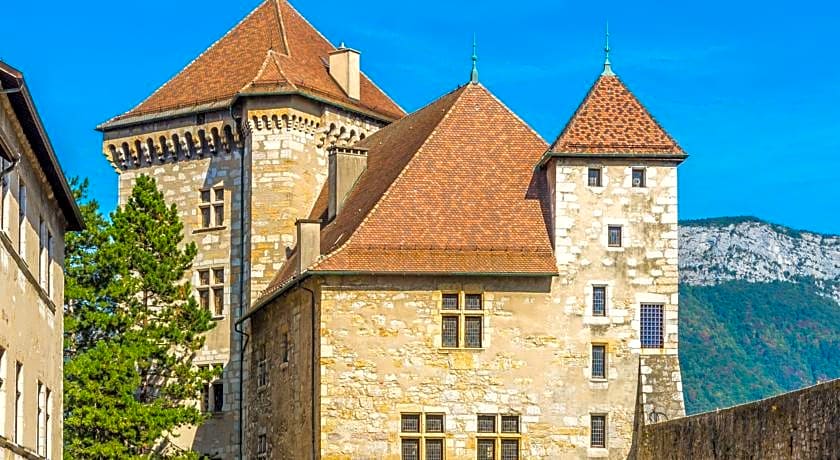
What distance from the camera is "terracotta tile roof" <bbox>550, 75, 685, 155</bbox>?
44.3 m

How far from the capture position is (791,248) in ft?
520

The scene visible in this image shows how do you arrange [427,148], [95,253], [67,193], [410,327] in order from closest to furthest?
[67,193] < [410,327] < [427,148] < [95,253]

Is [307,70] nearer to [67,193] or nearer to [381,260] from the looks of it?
[381,260]

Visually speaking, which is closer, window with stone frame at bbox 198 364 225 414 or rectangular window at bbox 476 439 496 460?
rectangular window at bbox 476 439 496 460

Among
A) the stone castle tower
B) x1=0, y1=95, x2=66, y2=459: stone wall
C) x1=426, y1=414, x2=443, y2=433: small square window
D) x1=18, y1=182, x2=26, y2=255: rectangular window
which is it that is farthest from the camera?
the stone castle tower

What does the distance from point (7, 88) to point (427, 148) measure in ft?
70.8

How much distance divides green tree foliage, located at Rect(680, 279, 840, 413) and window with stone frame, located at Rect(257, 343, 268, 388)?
207 ft

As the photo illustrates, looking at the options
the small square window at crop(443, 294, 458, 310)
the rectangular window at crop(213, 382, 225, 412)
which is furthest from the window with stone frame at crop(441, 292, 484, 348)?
the rectangular window at crop(213, 382, 225, 412)

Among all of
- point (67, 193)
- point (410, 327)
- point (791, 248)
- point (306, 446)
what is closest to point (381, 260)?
point (410, 327)

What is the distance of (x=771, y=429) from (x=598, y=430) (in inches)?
585

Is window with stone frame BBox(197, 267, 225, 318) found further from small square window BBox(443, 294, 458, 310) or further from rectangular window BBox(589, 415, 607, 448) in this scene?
rectangular window BBox(589, 415, 607, 448)

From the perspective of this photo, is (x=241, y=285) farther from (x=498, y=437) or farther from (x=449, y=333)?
(x=498, y=437)

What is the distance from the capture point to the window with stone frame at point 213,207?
54.5 m

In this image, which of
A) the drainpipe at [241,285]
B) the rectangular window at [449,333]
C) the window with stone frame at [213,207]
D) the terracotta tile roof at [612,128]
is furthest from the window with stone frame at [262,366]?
the terracotta tile roof at [612,128]
